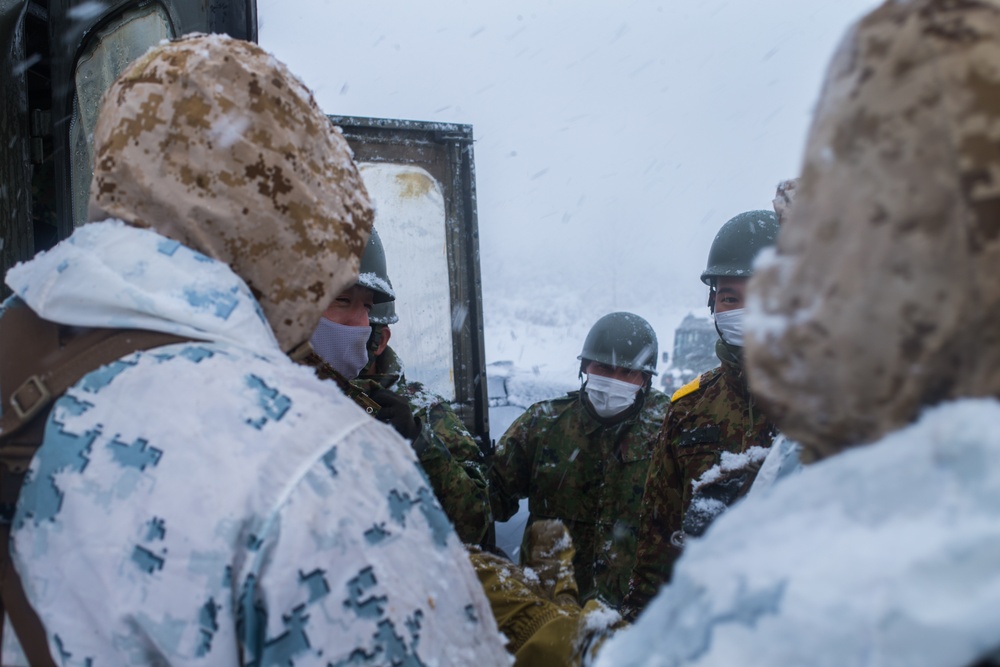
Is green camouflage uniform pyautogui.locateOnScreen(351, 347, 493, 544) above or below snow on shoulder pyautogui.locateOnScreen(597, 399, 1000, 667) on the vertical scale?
below

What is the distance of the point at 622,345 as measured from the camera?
15.3ft

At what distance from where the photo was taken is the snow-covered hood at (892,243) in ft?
1.75

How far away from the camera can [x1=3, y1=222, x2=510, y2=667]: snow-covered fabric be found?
3.12 feet

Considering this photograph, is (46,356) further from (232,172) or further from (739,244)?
(739,244)

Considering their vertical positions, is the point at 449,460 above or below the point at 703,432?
below

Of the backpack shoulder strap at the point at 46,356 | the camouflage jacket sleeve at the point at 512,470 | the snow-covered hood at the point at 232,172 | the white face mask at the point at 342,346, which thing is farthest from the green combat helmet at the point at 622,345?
the backpack shoulder strap at the point at 46,356

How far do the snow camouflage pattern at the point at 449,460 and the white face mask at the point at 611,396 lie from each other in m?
0.94

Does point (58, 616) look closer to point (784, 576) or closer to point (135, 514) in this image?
point (135, 514)

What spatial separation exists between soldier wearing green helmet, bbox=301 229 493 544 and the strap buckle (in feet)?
4.61

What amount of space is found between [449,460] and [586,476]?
3.85 ft

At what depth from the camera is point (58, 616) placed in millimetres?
983

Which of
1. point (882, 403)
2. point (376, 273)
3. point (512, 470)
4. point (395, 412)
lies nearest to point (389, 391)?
point (395, 412)

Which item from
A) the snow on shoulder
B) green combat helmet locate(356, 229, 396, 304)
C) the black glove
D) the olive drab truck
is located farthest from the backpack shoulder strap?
green combat helmet locate(356, 229, 396, 304)

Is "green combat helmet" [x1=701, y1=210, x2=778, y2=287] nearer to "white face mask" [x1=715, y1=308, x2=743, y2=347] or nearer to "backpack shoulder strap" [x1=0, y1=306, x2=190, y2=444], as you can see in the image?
"white face mask" [x1=715, y1=308, x2=743, y2=347]
